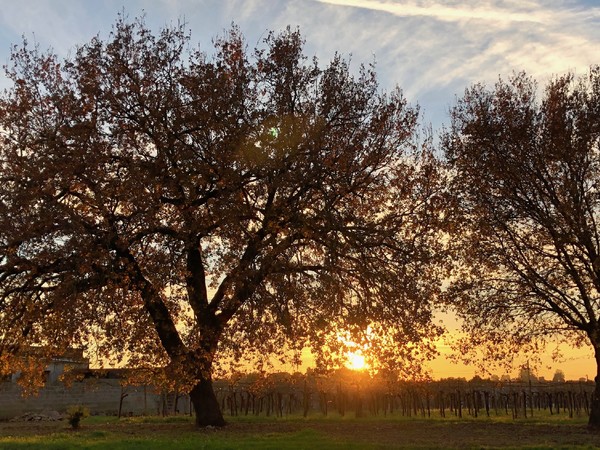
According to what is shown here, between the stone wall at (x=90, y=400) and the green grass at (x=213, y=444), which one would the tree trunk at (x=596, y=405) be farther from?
the stone wall at (x=90, y=400)

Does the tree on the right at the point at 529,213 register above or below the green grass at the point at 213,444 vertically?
above

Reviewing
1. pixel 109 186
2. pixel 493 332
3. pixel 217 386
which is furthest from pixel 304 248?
pixel 217 386

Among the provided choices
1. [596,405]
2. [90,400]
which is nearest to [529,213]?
[596,405]

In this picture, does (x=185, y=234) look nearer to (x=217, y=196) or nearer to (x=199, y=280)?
(x=217, y=196)

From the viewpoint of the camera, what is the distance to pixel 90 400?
134 feet

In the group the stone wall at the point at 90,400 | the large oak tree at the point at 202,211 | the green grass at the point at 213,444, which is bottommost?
the green grass at the point at 213,444

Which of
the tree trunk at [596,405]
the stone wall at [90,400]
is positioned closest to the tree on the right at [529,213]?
the tree trunk at [596,405]

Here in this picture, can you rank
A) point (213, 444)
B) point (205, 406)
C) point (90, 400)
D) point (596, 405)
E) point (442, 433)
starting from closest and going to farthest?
point (213, 444), point (442, 433), point (205, 406), point (596, 405), point (90, 400)

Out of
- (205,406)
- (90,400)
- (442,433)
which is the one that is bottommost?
(442,433)

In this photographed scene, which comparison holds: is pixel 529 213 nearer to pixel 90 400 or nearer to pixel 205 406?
pixel 205 406

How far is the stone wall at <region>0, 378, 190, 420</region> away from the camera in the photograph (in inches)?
1403

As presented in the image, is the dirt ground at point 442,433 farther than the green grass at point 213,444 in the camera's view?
Yes

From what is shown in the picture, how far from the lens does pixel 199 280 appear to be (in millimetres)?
21078

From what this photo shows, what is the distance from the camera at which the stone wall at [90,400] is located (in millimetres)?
35625
